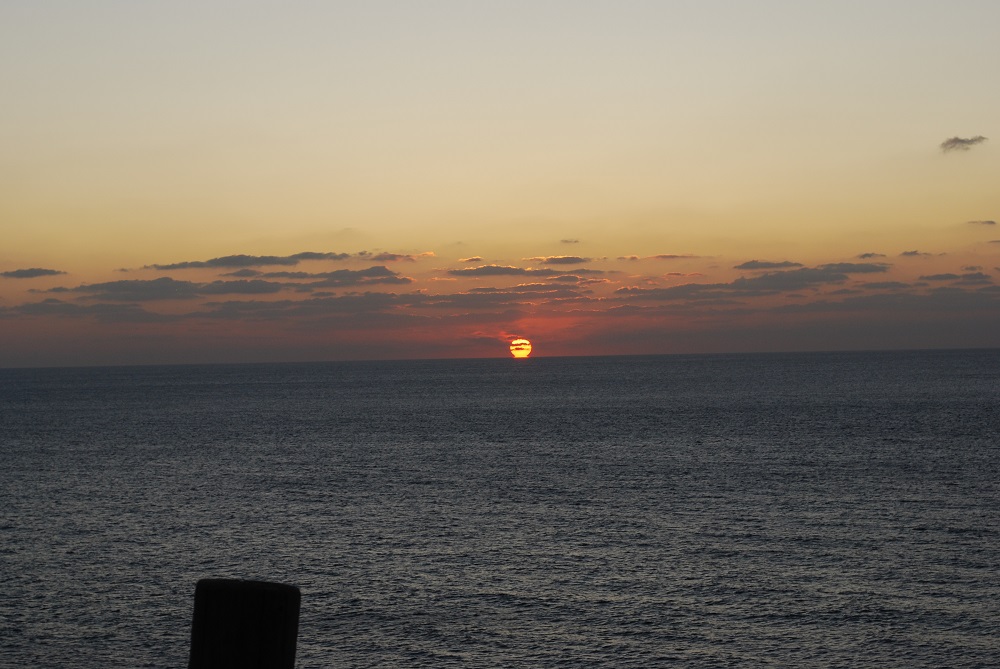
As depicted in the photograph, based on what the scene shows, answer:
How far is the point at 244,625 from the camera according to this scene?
405 centimetres

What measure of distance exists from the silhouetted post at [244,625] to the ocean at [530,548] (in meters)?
26.8

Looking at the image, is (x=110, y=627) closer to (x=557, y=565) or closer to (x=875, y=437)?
(x=557, y=565)

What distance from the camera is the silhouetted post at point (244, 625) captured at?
403 centimetres

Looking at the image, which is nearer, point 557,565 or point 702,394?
point 557,565

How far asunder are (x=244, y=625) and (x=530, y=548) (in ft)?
136

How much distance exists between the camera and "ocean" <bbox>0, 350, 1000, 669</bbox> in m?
31.4

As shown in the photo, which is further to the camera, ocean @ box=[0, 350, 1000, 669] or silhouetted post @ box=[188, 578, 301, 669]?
ocean @ box=[0, 350, 1000, 669]

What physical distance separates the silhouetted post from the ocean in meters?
26.8

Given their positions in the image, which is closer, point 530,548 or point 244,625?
point 244,625

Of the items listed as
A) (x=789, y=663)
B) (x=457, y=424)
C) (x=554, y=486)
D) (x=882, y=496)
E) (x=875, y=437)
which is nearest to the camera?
(x=789, y=663)

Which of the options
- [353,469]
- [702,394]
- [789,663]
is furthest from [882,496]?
[702,394]

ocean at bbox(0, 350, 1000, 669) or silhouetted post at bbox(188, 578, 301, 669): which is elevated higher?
silhouetted post at bbox(188, 578, 301, 669)

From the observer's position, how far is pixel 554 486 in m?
65.6

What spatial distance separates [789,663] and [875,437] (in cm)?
7399
